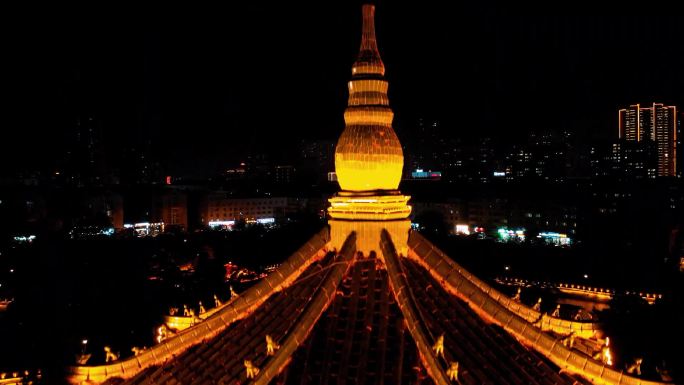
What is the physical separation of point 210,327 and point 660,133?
298 ft

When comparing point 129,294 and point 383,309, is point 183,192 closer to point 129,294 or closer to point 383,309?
point 129,294

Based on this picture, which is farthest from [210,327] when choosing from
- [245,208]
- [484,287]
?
[245,208]

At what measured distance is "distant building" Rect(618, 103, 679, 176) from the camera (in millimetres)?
82125

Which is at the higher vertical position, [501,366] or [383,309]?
[383,309]

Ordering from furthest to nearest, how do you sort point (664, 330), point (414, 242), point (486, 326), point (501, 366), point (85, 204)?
point (85, 204), point (664, 330), point (414, 242), point (486, 326), point (501, 366)

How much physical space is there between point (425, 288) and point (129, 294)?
1103 inches

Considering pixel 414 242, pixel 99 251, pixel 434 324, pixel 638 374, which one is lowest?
pixel 99 251

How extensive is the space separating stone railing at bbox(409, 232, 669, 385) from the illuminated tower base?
21 cm

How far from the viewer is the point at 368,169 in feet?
17.1

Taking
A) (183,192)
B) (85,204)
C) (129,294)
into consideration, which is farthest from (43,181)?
(129,294)

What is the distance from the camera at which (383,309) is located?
15.0 ft

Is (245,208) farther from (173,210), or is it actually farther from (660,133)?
(660,133)

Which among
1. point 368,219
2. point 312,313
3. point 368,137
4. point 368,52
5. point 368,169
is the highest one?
point 368,52

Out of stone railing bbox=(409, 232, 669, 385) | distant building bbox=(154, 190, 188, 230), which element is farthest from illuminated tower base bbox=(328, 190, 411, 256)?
distant building bbox=(154, 190, 188, 230)
